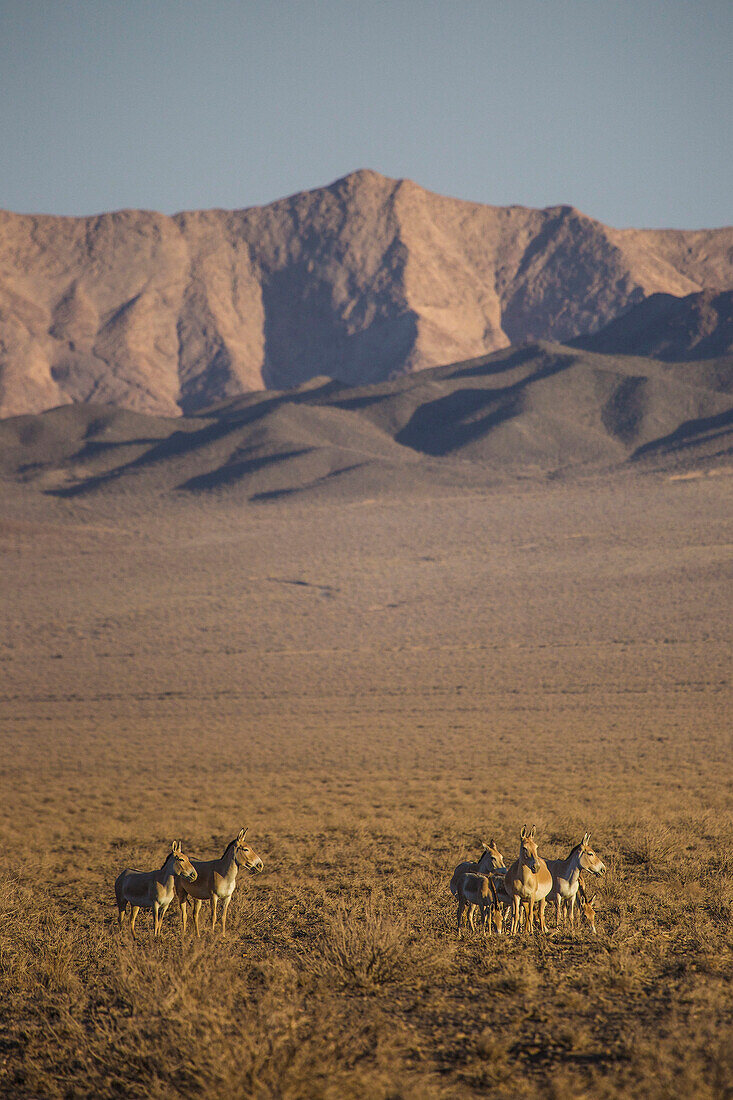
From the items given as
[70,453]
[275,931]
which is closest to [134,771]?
[275,931]

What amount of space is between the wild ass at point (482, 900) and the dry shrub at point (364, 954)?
1320 mm

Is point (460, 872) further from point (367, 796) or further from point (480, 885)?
point (367, 796)

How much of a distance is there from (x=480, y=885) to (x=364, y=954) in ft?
6.30

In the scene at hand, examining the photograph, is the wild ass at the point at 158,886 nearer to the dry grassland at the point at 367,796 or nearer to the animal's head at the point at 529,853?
the dry grassland at the point at 367,796

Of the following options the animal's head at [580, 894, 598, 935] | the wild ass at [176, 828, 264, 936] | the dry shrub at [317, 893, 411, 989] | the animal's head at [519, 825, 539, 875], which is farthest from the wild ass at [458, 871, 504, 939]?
the wild ass at [176, 828, 264, 936]

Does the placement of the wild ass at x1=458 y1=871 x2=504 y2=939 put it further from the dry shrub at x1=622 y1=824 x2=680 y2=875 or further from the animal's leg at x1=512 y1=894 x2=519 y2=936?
the dry shrub at x1=622 y1=824 x2=680 y2=875

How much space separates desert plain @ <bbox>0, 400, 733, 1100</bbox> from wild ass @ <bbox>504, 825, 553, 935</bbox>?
38 centimetres

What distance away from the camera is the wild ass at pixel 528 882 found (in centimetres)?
861

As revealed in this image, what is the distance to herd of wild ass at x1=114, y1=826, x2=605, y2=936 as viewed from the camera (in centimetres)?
869

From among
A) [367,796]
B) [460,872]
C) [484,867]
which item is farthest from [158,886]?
[367,796]

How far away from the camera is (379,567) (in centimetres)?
6106

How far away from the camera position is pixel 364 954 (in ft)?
24.4

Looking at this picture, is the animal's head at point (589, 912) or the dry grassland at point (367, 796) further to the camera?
the animal's head at point (589, 912)

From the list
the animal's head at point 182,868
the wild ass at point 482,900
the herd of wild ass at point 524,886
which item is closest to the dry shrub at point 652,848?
the herd of wild ass at point 524,886
